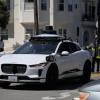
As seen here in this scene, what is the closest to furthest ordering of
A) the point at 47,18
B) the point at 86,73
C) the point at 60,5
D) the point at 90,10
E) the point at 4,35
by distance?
the point at 86,73, the point at 47,18, the point at 60,5, the point at 4,35, the point at 90,10

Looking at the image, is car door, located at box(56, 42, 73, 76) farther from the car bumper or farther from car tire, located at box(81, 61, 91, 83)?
car tire, located at box(81, 61, 91, 83)

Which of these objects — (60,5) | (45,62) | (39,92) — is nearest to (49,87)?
(39,92)

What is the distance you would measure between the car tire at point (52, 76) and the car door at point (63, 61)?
330 millimetres

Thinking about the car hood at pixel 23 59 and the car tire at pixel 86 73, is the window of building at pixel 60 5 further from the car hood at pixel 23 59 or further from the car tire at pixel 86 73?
the car hood at pixel 23 59

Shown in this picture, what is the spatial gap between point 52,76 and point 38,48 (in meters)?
1.21

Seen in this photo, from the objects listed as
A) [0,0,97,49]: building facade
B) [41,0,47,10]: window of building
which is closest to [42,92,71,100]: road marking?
[0,0,97,49]: building facade

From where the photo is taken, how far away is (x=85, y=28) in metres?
54.4

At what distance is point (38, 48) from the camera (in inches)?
614

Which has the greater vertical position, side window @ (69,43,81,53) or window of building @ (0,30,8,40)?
side window @ (69,43,81,53)

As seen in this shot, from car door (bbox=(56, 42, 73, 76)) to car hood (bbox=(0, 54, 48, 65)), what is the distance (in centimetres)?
76

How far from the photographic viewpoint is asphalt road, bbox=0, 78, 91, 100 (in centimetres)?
1308

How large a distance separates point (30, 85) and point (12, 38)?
34.4 metres

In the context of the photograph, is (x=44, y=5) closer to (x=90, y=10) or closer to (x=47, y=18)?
(x=47, y=18)

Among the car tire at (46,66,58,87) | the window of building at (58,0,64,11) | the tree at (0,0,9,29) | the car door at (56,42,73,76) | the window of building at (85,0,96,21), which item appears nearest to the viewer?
the car tire at (46,66,58,87)
